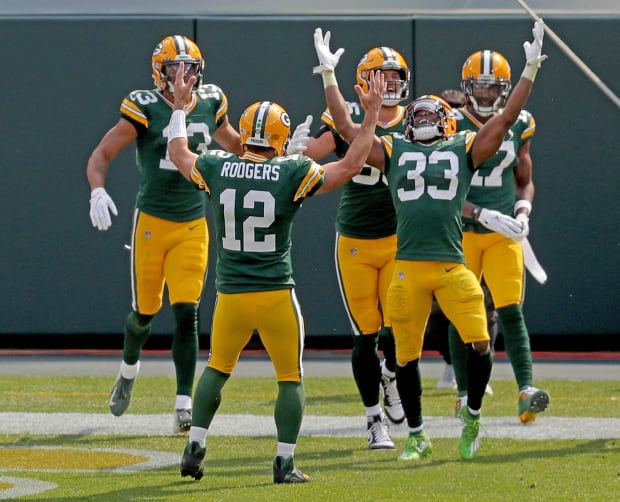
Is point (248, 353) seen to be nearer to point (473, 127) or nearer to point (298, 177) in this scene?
point (473, 127)

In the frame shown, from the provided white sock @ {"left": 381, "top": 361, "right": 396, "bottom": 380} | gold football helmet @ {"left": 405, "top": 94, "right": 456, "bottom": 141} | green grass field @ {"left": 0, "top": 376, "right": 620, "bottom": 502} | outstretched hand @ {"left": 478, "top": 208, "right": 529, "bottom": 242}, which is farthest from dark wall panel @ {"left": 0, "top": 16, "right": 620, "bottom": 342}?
gold football helmet @ {"left": 405, "top": 94, "right": 456, "bottom": 141}

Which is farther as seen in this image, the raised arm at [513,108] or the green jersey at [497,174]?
the green jersey at [497,174]

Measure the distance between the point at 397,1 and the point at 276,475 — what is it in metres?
7.01

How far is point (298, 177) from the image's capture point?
18.4ft

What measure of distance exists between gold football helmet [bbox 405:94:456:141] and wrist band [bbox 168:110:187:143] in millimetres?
1086

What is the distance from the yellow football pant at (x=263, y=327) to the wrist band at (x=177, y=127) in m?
0.76

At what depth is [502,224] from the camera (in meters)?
6.71

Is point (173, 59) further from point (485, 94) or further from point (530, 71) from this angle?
point (530, 71)

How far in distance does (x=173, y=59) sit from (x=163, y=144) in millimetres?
467

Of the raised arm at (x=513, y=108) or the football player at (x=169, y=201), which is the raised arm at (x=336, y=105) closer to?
the raised arm at (x=513, y=108)

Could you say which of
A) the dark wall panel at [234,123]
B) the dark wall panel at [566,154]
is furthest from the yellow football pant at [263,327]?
the dark wall panel at [566,154]

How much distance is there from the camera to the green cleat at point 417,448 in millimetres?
6348

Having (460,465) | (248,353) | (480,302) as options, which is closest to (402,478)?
(460,465)

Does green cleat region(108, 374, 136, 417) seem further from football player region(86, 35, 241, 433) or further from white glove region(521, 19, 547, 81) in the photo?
white glove region(521, 19, 547, 81)
